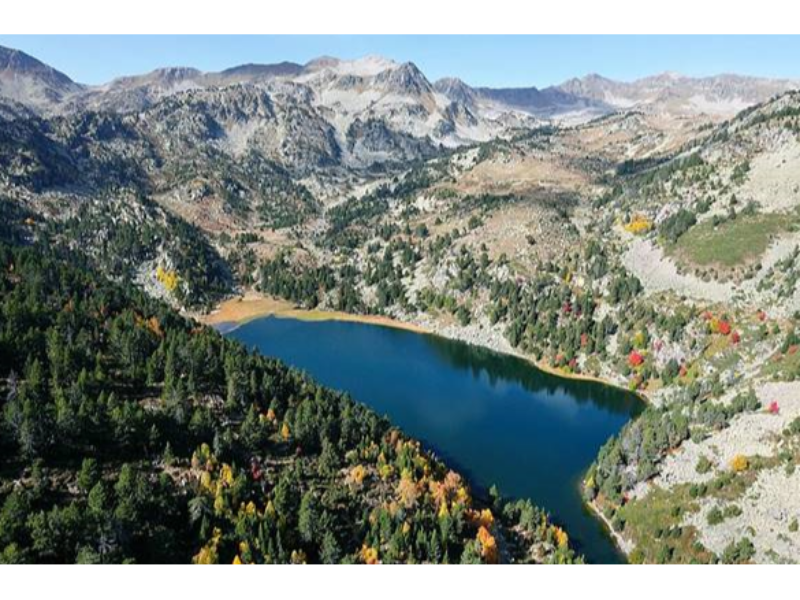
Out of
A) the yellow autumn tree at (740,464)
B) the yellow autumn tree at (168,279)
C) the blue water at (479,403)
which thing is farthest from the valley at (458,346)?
the yellow autumn tree at (168,279)

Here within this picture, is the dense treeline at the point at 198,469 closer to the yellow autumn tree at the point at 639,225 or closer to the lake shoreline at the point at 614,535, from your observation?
the lake shoreline at the point at 614,535

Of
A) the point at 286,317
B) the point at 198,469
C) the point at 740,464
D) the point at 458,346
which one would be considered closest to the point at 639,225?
the point at 458,346

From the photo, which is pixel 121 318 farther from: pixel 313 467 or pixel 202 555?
pixel 202 555

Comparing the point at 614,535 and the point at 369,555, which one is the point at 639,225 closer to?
A: the point at 614,535

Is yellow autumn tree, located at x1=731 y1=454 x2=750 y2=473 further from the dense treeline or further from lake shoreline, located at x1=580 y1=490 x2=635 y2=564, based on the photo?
the dense treeline

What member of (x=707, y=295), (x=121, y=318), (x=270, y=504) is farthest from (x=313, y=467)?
(x=707, y=295)

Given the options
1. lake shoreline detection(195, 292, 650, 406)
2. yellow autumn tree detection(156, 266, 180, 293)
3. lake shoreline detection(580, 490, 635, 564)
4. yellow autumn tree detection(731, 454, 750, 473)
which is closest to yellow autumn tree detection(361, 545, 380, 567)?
lake shoreline detection(580, 490, 635, 564)
